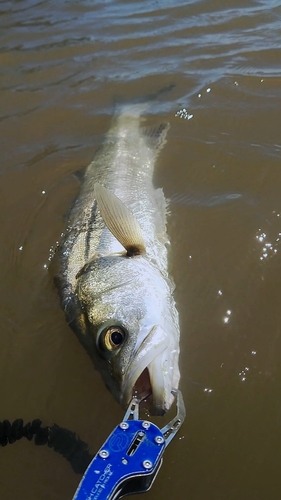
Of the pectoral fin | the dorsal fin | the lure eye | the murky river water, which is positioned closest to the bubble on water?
the murky river water

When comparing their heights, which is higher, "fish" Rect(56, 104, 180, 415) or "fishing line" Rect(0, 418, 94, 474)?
"fish" Rect(56, 104, 180, 415)

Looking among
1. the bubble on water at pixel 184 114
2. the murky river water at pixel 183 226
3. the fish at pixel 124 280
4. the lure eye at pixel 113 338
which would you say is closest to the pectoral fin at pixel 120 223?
the fish at pixel 124 280

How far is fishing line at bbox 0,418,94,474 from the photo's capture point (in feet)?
8.22

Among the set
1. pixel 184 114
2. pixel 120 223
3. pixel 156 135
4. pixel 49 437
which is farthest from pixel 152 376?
pixel 184 114

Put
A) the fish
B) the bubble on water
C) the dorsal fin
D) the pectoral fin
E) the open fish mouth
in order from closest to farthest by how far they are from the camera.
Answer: the open fish mouth, the fish, the pectoral fin, the dorsal fin, the bubble on water

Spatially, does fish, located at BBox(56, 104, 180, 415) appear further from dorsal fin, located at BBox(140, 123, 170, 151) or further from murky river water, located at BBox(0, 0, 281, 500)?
murky river water, located at BBox(0, 0, 281, 500)

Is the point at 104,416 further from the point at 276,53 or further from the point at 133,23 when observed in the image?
the point at 133,23

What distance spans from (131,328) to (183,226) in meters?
1.23

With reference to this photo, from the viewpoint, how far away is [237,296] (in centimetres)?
303

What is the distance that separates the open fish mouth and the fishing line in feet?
1.40

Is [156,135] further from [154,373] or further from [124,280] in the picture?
[154,373]

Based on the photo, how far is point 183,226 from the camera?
357 cm

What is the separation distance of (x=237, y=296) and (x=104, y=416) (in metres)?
1.10

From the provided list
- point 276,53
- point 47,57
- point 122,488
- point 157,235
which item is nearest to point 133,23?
point 47,57
